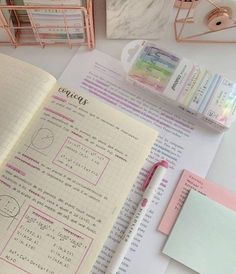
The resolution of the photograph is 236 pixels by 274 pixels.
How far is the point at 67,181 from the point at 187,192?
156 millimetres

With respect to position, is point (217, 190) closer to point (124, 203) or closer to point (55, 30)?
point (124, 203)

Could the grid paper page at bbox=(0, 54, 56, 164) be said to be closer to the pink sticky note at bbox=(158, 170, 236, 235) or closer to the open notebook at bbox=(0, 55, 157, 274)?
the open notebook at bbox=(0, 55, 157, 274)

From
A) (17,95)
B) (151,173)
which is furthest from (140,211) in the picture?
(17,95)

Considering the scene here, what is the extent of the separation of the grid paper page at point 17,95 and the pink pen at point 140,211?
17 cm

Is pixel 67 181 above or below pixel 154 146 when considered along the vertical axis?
below

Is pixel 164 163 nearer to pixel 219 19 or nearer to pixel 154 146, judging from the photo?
pixel 154 146

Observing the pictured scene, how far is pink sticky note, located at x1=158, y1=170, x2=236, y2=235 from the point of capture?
50cm

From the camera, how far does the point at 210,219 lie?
49 cm

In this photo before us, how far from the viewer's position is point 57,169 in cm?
49

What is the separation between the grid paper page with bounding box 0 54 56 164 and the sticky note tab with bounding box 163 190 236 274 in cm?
23

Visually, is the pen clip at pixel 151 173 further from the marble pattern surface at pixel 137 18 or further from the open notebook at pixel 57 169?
the marble pattern surface at pixel 137 18

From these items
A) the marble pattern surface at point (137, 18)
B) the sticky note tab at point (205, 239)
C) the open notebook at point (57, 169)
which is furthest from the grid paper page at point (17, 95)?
the sticky note tab at point (205, 239)

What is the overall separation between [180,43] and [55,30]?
0.19 m

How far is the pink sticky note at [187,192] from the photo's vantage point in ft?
1.65
